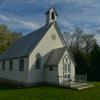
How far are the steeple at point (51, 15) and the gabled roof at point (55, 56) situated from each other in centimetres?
466

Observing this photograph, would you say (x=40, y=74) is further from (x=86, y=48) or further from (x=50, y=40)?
(x=86, y=48)

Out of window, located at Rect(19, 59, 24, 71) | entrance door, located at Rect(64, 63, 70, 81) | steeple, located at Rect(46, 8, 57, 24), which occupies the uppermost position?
steeple, located at Rect(46, 8, 57, 24)

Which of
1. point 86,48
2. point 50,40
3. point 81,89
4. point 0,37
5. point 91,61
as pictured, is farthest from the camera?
point 0,37

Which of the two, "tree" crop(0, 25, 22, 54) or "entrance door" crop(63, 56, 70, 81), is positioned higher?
"tree" crop(0, 25, 22, 54)

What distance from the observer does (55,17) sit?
35.0 metres

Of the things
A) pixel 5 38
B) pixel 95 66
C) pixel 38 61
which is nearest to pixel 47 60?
pixel 38 61

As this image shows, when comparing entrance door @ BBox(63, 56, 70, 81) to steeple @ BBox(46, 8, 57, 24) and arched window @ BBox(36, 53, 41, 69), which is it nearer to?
arched window @ BBox(36, 53, 41, 69)

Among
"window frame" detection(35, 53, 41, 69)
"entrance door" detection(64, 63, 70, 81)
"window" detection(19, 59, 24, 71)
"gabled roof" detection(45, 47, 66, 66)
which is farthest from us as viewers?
"window" detection(19, 59, 24, 71)

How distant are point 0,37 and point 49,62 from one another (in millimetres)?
42535

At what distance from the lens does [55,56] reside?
103ft

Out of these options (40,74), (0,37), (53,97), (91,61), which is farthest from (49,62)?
(0,37)

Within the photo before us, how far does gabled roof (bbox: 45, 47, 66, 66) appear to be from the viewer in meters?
30.5

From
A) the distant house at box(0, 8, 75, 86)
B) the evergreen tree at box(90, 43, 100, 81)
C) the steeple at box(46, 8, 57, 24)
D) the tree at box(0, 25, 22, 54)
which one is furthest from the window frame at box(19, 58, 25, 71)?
the tree at box(0, 25, 22, 54)

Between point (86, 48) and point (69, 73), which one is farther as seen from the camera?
point (86, 48)
